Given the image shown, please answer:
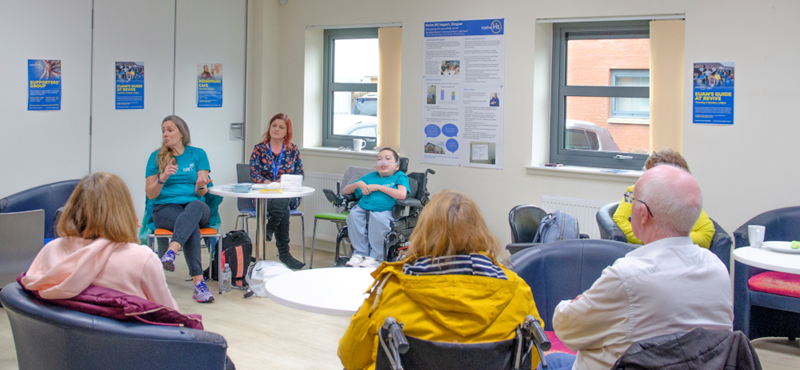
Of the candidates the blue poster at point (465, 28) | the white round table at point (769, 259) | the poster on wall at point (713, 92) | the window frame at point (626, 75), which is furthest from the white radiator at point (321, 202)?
the white round table at point (769, 259)

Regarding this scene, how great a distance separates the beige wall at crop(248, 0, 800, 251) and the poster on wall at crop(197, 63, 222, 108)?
1.26 feet

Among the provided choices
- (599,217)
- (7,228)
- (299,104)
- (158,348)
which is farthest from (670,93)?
(7,228)

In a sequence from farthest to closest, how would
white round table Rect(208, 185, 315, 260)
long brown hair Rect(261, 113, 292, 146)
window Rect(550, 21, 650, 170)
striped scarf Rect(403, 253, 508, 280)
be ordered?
long brown hair Rect(261, 113, 292, 146) → window Rect(550, 21, 650, 170) → white round table Rect(208, 185, 315, 260) → striped scarf Rect(403, 253, 508, 280)

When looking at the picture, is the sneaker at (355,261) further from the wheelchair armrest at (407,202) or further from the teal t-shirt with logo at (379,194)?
the wheelchair armrest at (407,202)

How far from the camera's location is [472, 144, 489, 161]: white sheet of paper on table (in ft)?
19.5

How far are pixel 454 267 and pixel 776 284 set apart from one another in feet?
9.38

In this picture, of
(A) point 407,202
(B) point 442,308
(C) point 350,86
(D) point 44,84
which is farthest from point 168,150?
(B) point 442,308

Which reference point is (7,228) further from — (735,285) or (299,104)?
(735,285)

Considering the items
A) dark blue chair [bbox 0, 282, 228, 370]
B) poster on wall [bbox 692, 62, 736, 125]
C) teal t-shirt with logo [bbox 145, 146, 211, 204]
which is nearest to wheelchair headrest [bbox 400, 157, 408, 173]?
teal t-shirt with logo [bbox 145, 146, 211, 204]

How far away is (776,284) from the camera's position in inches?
158

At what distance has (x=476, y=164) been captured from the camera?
6.00 metres

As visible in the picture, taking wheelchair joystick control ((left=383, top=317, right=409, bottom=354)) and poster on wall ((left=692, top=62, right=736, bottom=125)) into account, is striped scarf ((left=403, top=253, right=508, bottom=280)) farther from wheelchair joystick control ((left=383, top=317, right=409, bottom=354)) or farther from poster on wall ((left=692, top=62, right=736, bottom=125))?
poster on wall ((left=692, top=62, right=736, bottom=125))

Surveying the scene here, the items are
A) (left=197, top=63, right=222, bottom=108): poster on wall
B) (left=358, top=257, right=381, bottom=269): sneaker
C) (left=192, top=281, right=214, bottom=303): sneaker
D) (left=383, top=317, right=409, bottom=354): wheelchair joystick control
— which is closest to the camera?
(left=383, top=317, right=409, bottom=354): wheelchair joystick control

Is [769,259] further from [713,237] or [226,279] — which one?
[226,279]
